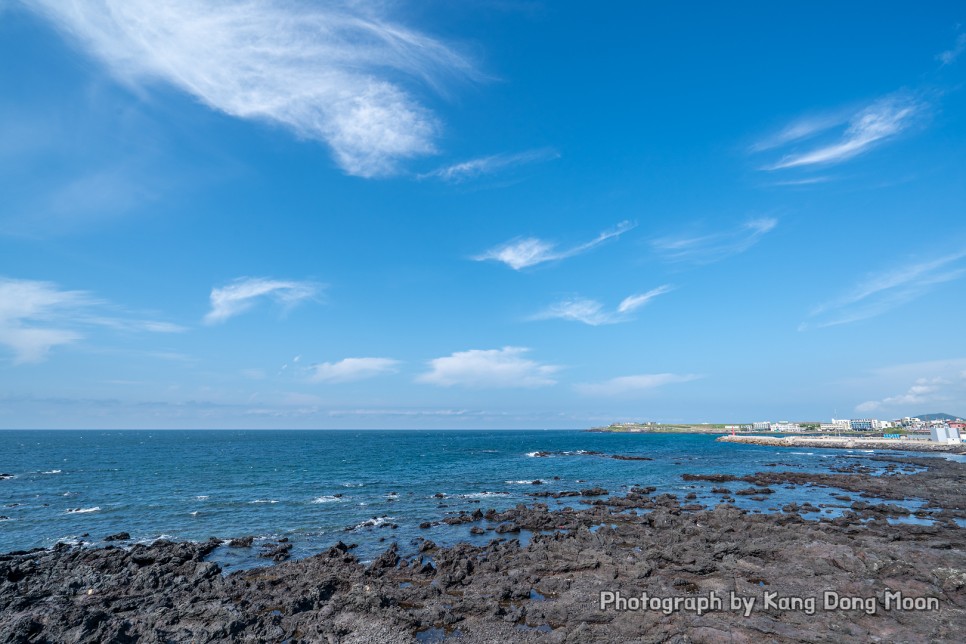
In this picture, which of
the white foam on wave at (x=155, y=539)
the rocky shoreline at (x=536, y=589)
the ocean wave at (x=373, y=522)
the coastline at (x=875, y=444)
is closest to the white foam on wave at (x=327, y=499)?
the ocean wave at (x=373, y=522)

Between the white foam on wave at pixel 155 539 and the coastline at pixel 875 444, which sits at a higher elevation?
the white foam on wave at pixel 155 539

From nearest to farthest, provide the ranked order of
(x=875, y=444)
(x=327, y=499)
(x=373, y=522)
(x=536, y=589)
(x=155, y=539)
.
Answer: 1. (x=536, y=589)
2. (x=155, y=539)
3. (x=373, y=522)
4. (x=327, y=499)
5. (x=875, y=444)

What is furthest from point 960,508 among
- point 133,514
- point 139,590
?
point 133,514

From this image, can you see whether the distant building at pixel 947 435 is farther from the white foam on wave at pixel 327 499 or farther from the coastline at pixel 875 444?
the white foam on wave at pixel 327 499

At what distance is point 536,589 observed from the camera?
22.6m

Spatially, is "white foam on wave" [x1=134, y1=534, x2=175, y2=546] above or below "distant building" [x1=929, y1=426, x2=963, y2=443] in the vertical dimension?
below

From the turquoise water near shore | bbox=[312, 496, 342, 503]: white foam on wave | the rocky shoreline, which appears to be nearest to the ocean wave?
the turquoise water near shore

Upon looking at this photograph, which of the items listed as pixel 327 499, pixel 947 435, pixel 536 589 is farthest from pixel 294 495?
pixel 947 435

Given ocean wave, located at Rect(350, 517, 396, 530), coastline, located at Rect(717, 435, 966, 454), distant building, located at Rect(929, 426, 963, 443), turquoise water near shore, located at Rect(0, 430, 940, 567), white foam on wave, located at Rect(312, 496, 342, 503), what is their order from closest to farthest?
turquoise water near shore, located at Rect(0, 430, 940, 567) → ocean wave, located at Rect(350, 517, 396, 530) → white foam on wave, located at Rect(312, 496, 342, 503) → coastline, located at Rect(717, 435, 966, 454) → distant building, located at Rect(929, 426, 963, 443)

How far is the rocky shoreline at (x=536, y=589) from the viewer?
17.7 m

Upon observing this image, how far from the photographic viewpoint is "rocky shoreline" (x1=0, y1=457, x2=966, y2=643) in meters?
17.7

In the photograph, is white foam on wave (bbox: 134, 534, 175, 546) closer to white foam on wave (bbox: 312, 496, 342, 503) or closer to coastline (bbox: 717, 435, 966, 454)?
white foam on wave (bbox: 312, 496, 342, 503)

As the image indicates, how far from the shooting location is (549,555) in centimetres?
2748

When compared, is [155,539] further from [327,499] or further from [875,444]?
[875,444]
